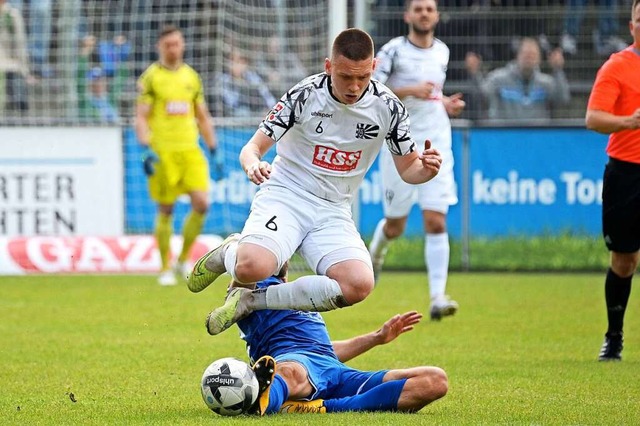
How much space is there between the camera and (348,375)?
249 inches

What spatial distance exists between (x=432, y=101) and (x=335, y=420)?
227 inches

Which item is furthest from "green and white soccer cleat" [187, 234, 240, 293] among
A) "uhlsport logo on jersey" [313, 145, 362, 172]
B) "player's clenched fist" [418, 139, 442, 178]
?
"player's clenched fist" [418, 139, 442, 178]

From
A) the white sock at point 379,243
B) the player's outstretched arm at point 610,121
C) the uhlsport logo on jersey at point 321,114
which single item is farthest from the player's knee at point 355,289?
the white sock at point 379,243

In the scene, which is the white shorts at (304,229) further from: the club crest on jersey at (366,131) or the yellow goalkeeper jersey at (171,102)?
the yellow goalkeeper jersey at (171,102)

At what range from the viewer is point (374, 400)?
6.14 m

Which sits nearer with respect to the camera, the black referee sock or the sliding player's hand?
the sliding player's hand

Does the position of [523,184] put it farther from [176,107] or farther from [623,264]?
[623,264]

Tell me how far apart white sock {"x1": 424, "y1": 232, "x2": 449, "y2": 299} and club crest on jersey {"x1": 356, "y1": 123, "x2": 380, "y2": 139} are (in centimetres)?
395

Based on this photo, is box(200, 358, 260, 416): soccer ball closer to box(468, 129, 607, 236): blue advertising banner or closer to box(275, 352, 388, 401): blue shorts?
box(275, 352, 388, 401): blue shorts

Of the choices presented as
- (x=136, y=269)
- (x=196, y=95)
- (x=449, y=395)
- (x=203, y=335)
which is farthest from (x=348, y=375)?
(x=136, y=269)

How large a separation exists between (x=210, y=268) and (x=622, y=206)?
110 inches

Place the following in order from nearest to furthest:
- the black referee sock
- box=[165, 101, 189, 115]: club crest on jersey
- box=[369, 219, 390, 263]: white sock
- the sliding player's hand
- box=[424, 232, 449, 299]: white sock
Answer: the sliding player's hand
the black referee sock
box=[424, 232, 449, 299]: white sock
box=[369, 219, 390, 263]: white sock
box=[165, 101, 189, 115]: club crest on jersey

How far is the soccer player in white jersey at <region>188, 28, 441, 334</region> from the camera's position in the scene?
666 cm

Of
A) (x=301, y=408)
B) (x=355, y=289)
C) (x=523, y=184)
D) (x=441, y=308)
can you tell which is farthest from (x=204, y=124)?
(x=301, y=408)
